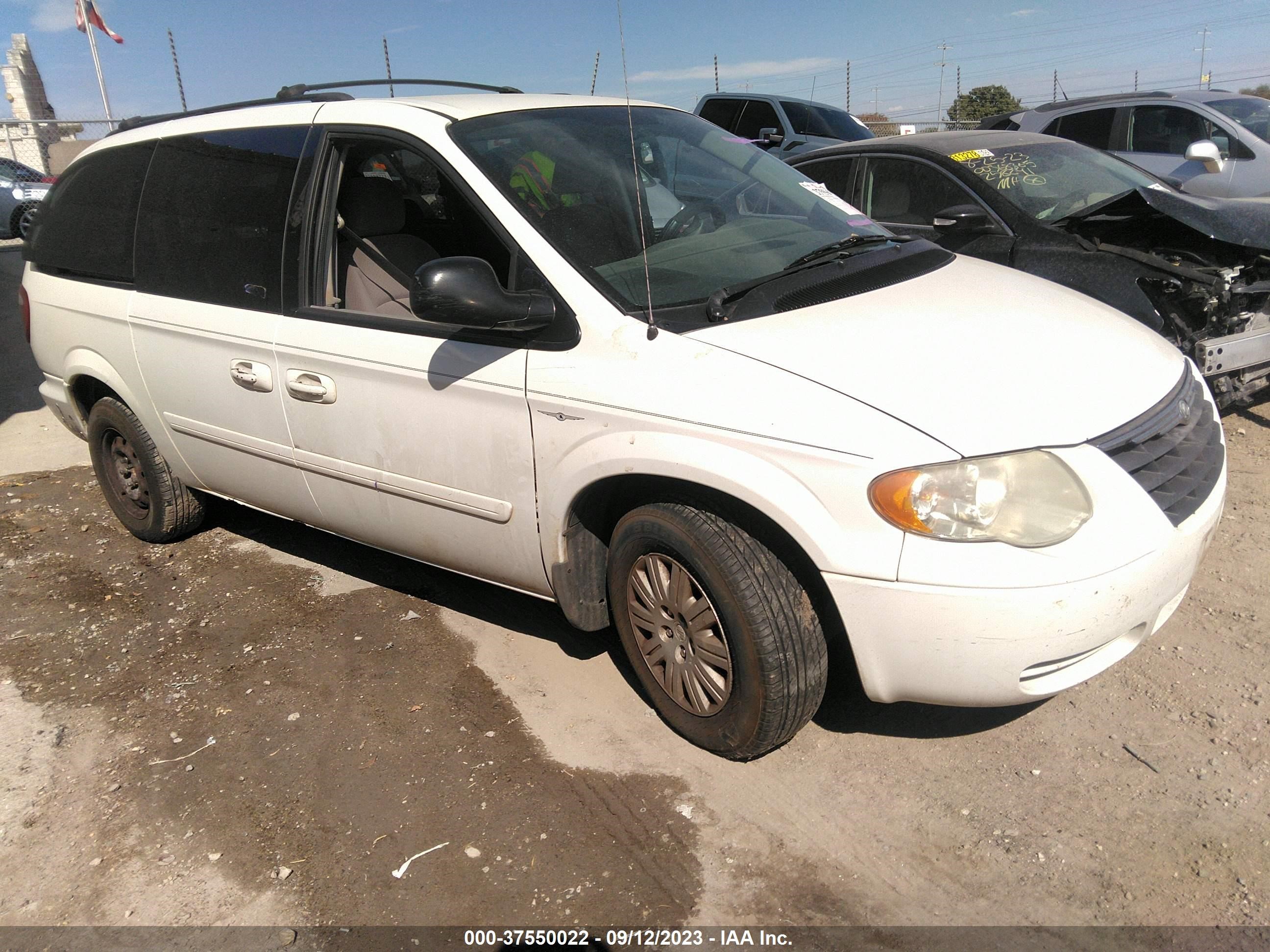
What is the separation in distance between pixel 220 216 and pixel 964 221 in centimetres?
357

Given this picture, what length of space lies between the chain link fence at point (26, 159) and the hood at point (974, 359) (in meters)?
15.5

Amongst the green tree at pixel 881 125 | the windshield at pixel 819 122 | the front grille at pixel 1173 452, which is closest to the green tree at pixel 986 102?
the green tree at pixel 881 125

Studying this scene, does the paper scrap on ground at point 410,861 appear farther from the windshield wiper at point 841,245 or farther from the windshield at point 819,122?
the windshield at point 819,122

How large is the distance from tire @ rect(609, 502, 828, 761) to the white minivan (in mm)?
11

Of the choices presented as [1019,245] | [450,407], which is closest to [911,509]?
[450,407]

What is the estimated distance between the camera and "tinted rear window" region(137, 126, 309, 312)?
3.54 m

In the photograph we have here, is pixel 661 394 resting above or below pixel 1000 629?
above

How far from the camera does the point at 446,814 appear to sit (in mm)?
2764

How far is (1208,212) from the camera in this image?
15.5 ft

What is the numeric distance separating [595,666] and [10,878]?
1854 mm

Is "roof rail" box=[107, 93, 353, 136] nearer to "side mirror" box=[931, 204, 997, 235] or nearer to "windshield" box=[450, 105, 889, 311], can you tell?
"windshield" box=[450, 105, 889, 311]

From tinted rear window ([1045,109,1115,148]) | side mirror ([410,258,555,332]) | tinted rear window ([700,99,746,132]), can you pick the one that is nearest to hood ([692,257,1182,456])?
side mirror ([410,258,555,332])

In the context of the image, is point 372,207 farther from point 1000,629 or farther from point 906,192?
point 906,192

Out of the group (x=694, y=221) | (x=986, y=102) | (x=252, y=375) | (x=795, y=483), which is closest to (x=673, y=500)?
(x=795, y=483)
